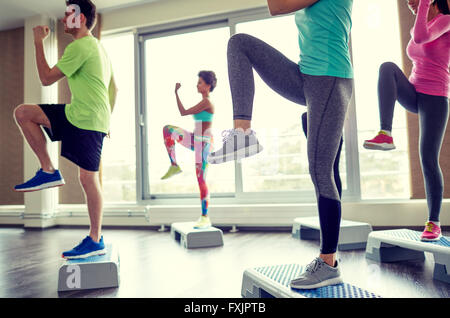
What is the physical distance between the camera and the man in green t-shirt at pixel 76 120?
1.72 m

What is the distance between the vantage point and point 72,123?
5.73ft

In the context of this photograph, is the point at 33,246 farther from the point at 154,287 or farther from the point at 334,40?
the point at 334,40

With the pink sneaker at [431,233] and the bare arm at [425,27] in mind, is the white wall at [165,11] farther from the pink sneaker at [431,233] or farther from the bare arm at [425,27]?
the pink sneaker at [431,233]

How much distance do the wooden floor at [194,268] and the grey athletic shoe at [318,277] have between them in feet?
1.06

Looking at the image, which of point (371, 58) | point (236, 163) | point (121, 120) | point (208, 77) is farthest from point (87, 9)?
point (371, 58)

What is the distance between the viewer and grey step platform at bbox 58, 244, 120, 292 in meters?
1.61

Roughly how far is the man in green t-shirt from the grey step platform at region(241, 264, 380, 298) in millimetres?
877

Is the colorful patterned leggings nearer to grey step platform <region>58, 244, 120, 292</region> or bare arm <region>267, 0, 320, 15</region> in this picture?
grey step platform <region>58, 244, 120, 292</region>

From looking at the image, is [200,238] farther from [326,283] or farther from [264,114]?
[264,114]

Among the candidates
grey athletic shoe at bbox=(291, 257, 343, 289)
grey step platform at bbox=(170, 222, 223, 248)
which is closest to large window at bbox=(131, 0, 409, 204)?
grey step platform at bbox=(170, 222, 223, 248)

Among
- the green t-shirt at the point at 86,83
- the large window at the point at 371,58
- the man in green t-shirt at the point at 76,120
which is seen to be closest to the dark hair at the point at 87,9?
the man in green t-shirt at the point at 76,120
